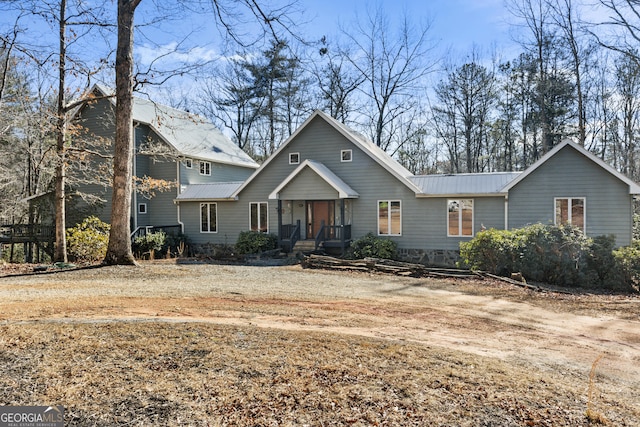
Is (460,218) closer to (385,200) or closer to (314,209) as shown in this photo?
(385,200)

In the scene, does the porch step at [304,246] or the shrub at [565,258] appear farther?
the porch step at [304,246]

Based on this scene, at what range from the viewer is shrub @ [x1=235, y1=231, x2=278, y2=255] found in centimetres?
1945

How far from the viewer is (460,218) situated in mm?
17469

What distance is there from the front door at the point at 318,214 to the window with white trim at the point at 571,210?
8898 mm

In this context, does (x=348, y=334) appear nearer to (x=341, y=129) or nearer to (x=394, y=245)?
(x=394, y=245)

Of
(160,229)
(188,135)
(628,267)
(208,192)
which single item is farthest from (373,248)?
(188,135)

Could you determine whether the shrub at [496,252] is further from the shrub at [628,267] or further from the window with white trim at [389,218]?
the window with white trim at [389,218]

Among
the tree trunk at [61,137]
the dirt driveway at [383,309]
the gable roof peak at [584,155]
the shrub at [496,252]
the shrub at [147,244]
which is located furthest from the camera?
the shrub at [147,244]

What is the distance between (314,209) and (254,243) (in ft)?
10.3

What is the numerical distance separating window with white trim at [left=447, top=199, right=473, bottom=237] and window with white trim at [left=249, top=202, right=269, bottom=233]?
828 centimetres

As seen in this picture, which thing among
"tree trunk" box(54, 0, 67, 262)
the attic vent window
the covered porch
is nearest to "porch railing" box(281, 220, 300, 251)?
the covered porch

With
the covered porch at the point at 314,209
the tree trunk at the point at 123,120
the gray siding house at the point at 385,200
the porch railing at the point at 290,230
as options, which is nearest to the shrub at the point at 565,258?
the gray siding house at the point at 385,200

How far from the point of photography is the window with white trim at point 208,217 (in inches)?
853

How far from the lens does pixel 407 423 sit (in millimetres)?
3133
